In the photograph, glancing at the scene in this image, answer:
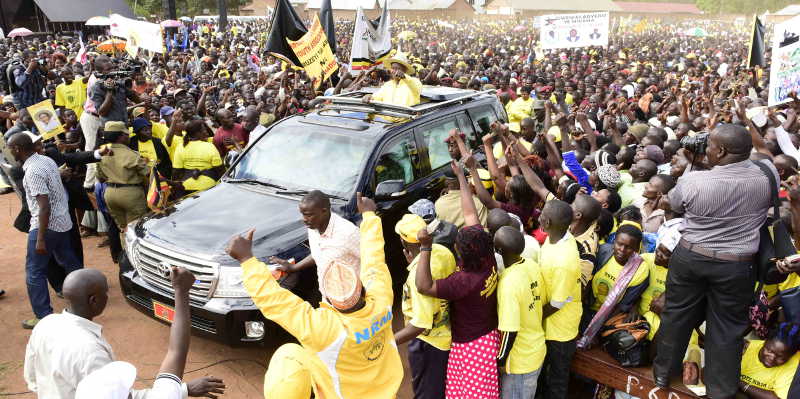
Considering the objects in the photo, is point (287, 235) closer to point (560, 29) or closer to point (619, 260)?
point (619, 260)

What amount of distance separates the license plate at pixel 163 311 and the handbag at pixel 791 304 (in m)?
4.16

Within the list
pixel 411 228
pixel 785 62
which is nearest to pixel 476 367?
pixel 411 228

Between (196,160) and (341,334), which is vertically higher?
(196,160)

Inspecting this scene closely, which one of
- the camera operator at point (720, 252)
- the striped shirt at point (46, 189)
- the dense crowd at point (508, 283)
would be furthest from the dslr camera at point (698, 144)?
the striped shirt at point (46, 189)

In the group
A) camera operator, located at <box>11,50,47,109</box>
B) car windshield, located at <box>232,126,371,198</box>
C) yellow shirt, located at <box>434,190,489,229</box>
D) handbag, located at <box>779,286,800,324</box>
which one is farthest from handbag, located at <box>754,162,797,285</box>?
camera operator, located at <box>11,50,47,109</box>

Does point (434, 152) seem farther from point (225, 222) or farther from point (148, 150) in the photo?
point (148, 150)

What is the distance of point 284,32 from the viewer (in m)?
9.52

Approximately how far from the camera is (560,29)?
15.9 metres

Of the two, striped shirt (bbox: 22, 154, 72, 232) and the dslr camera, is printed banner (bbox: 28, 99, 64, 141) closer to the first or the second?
striped shirt (bbox: 22, 154, 72, 232)

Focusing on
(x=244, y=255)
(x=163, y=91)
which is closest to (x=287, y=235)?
(x=244, y=255)

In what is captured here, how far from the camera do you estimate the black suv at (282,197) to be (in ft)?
13.7

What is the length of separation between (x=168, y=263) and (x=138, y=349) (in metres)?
1.11

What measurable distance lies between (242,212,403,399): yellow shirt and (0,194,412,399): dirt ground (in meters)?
1.64

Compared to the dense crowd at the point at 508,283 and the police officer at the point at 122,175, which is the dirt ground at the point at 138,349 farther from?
the police officer at the point at 122,175
